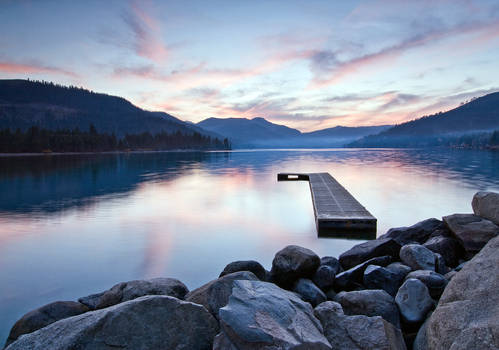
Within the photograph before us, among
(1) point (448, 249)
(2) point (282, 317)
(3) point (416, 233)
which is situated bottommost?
(3) point (416, 233)

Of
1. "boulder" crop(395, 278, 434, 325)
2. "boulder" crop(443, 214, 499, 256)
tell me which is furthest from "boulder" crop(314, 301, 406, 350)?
"boulder" crop(443, 214, 499, 256)

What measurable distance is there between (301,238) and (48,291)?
9646 millimetres

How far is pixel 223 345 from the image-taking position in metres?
3.92

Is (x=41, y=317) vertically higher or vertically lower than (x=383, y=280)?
lower

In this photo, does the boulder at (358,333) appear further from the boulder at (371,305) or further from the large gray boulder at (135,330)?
the large gray boulder at (135,330)

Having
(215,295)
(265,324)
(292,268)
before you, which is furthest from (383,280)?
(265,324)

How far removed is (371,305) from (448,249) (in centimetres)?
508

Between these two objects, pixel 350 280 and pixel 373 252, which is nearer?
pixel 350 280

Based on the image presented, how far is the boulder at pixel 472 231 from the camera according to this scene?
8.78 meters

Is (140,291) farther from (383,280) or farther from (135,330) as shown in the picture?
(383,280)

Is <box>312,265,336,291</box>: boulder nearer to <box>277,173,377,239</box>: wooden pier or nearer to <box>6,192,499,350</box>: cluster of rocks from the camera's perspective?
<box>6,192,499,350</box>: cluster of rocks

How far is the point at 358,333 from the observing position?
4520 millimetres

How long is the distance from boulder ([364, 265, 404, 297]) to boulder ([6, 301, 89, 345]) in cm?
634

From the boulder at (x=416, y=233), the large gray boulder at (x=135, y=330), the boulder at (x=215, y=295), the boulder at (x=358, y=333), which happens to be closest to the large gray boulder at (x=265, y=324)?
the boulder at (x=358, y=333)
